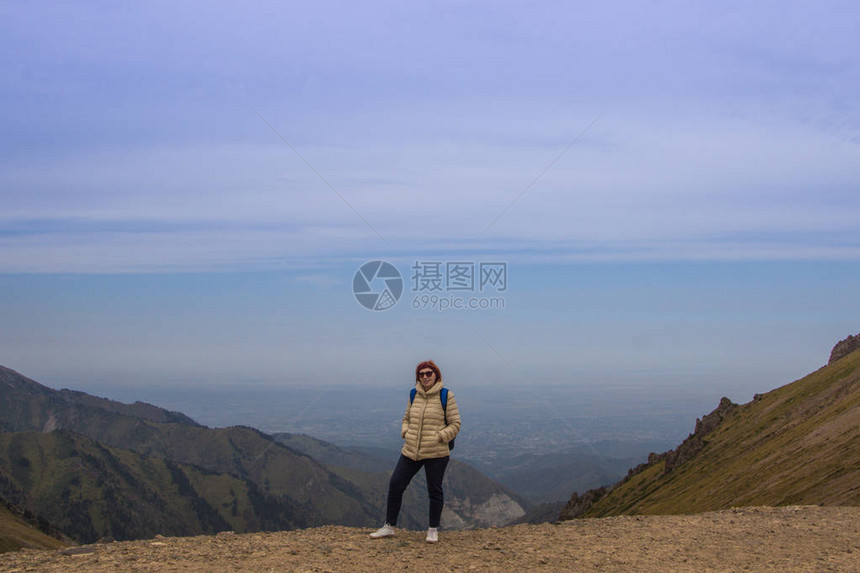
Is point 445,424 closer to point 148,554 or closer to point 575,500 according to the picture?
point 148,554

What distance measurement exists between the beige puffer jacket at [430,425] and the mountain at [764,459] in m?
23.0

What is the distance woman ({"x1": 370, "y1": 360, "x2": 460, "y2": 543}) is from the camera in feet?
53.5

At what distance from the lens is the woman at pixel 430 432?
16297 mm

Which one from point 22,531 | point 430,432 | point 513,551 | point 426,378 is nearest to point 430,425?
point 430,432

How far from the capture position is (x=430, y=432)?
53.6 ft

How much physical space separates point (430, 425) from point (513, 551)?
3.42 m

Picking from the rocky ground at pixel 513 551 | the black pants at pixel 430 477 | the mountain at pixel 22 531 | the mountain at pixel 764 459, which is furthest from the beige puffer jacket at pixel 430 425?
the mountain at pixel 22 531

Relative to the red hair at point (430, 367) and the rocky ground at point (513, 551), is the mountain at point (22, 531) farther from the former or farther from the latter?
the red hair at point (430, 367)

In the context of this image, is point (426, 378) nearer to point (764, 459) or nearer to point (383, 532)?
point (383, 532)

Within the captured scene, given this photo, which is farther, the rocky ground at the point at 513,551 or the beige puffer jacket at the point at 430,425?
the beige puffer jacket at the point at 430,425

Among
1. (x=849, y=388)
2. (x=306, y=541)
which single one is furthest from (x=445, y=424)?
(x=849, y=388)

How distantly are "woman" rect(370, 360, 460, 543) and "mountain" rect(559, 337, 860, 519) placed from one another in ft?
74.8

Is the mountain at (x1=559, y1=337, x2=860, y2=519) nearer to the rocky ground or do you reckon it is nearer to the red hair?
the rocky ground

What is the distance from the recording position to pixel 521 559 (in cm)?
1522
